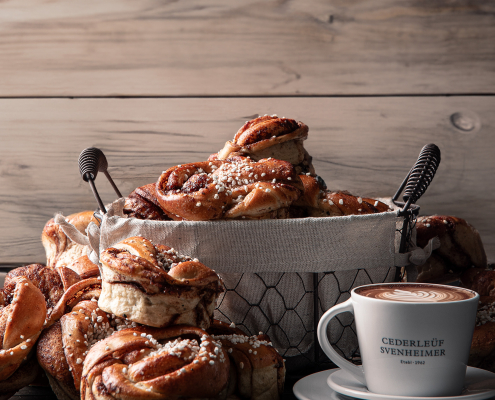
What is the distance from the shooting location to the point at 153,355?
0.62 metres

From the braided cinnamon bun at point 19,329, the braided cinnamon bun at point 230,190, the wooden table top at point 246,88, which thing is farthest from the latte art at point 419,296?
the wooden table top at point 246,88

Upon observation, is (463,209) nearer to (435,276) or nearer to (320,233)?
(435,276)

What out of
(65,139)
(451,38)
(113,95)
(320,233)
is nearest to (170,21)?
(113,95)

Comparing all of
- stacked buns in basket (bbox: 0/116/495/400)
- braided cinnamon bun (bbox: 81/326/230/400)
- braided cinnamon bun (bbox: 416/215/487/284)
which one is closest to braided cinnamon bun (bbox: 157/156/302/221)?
stacked buns in basket (bbox: 0/116/495/400)

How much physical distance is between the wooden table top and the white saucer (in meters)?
0.82

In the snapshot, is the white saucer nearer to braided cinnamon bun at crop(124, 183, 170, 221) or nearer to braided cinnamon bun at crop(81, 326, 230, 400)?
braided cinnamon bun at crop(81, 326, 230, 400)

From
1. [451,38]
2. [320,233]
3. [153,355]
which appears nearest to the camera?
[153,355]

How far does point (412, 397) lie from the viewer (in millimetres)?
634

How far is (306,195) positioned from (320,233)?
0.10 metres

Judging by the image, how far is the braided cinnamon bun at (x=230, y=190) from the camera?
0.81 m

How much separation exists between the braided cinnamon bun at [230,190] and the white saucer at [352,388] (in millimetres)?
266

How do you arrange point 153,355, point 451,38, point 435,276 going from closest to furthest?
point 153,355
point 435,276
point 451,38

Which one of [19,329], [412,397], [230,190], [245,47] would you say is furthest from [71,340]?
[245,47]

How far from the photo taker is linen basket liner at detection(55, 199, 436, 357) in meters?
0.82
